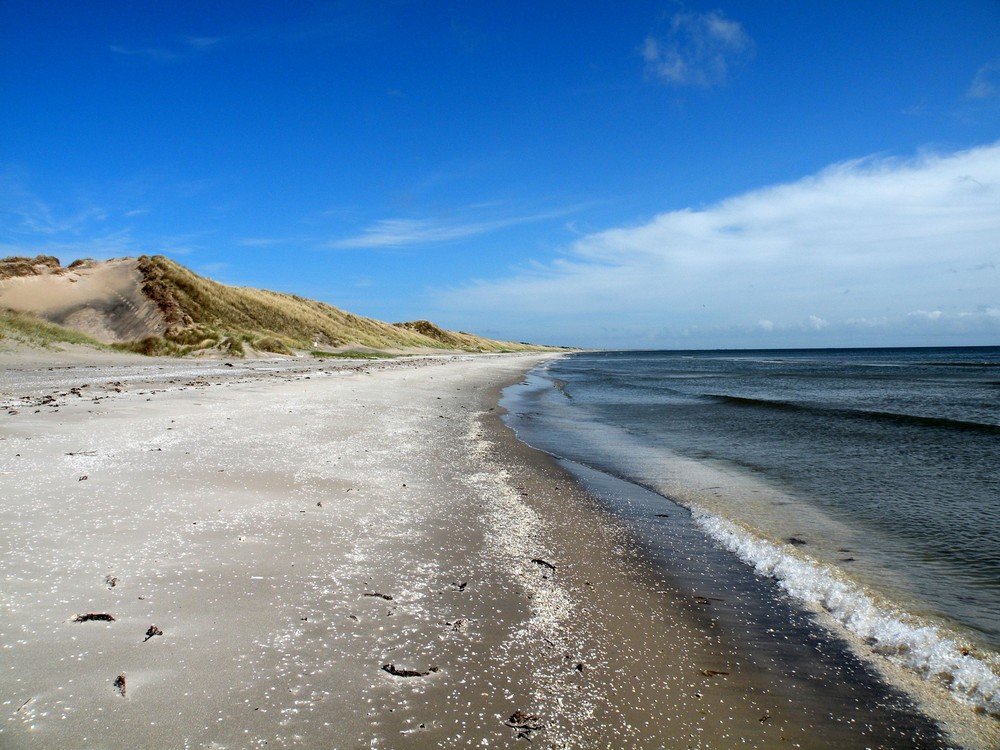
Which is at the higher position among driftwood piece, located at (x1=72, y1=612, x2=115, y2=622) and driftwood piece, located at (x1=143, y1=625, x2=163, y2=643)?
driftwood piece, located at (x1=72, y1=612, x2=115, y2=622)

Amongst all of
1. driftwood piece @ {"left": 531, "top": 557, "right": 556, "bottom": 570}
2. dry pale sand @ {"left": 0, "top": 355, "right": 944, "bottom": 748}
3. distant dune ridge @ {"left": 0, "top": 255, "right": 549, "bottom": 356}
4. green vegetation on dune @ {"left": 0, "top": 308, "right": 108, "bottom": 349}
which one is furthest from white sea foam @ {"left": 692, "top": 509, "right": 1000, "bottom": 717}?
distant dune ridge @ {"left": 0, "top": 255, "right": 549, "bottom": 356}

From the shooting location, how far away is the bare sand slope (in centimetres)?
3622

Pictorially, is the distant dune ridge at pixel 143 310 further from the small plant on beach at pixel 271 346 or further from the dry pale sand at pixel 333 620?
the dry pale sand at pixel 333 620

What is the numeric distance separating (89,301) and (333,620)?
45.8 meters

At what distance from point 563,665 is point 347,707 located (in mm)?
1142

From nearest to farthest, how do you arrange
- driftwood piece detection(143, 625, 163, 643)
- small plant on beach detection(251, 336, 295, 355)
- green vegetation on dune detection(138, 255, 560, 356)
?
driftwood piece detection(143, 625, 163, 643), green vegetation on dune detection(138, 255, 560, 356), small plant on beach detection(251, 336, 295, 355)

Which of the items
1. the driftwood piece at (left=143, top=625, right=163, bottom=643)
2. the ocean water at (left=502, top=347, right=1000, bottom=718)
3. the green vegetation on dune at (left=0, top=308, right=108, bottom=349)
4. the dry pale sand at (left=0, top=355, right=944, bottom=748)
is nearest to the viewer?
the dry pale sand at (left=0, top=355, right=944, bottom=748)

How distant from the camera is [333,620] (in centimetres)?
321

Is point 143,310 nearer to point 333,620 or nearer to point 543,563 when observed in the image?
point 543,563

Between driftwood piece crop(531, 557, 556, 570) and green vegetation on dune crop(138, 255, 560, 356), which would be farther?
green vegetation on dune crop(138, 255, 560, 356)

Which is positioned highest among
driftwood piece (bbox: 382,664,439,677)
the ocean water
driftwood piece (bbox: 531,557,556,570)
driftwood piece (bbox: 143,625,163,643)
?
driftwood piece (bbox: 143,625,163,643)

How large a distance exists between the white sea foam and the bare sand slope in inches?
1571

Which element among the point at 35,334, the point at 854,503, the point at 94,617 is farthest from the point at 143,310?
the point at 854,503

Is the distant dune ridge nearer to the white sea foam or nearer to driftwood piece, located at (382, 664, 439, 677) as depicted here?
driftwood piece, located at (382, 664, 439, 677)
